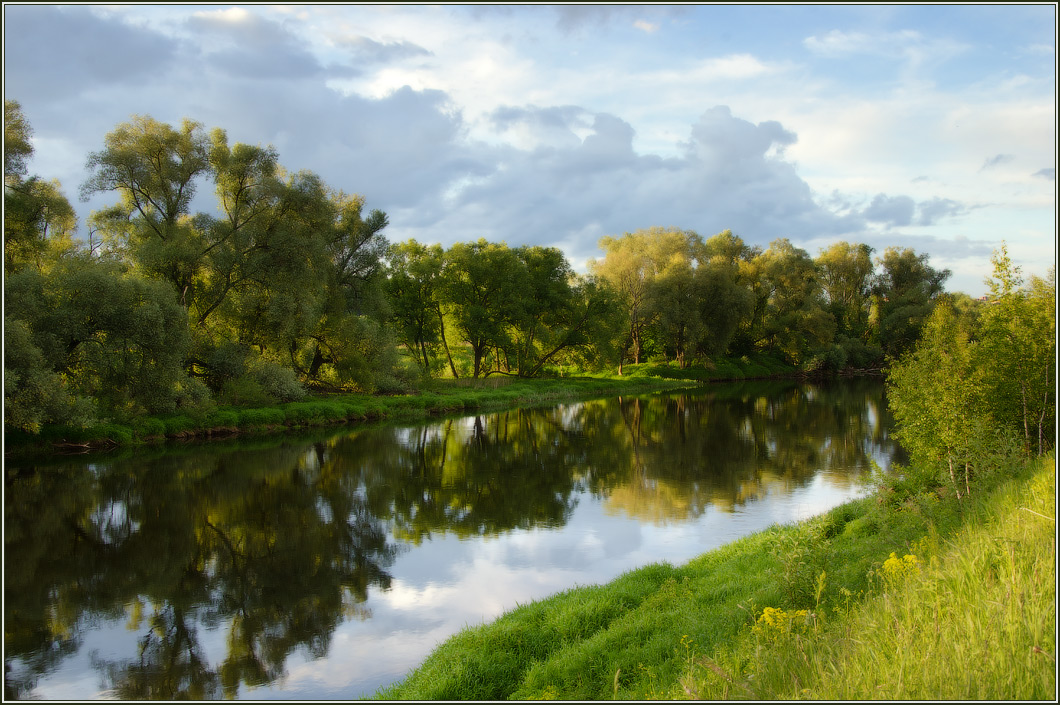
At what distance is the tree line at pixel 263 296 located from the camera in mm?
21859

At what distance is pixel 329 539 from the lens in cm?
1414

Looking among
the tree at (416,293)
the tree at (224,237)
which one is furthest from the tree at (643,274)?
the tree at (224,237)

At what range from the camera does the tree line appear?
71.7 ft

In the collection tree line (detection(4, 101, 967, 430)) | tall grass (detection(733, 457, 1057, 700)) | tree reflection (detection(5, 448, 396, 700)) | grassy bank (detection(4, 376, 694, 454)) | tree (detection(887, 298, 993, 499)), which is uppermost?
tree line (detection(4, 101, 967, 430))

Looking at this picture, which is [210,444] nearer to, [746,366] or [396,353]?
[396,353]

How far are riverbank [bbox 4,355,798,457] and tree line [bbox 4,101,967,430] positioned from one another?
0.87m

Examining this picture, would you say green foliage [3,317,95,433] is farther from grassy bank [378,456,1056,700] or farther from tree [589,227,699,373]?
tree [589,227,699,373]

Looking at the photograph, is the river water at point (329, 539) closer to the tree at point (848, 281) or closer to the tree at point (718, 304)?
the tree at point (718, 304)

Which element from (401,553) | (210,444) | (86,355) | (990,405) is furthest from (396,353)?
(990,405)

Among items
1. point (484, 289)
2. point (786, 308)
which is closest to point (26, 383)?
point (484, 289)

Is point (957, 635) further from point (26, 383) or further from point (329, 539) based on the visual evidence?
point (26, 383)

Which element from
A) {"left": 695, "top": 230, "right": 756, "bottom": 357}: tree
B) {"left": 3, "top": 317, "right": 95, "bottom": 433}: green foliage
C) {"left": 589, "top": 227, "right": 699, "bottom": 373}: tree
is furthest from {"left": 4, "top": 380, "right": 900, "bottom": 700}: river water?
{"left": 695, "top": 230, "right": 756, "bottom": 357}: tree

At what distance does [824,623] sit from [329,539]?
10.7 m

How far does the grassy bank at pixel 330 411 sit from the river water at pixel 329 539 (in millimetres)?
1624
